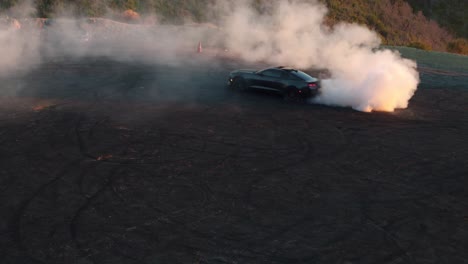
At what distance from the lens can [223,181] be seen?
462 inches

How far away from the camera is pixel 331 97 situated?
20594mm

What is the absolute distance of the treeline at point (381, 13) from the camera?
139 ft

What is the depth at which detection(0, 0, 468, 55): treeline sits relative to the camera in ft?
139

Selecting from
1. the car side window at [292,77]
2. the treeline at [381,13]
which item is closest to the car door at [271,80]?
the car side window at [292,77]

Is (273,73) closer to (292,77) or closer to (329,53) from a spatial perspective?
(292,77)

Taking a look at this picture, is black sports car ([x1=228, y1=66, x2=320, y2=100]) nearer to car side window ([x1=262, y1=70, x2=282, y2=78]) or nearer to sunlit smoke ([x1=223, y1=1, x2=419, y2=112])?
car side window ([x1=262, y1=70, x2=282, y2=78])

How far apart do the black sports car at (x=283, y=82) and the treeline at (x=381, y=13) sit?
2051 cm

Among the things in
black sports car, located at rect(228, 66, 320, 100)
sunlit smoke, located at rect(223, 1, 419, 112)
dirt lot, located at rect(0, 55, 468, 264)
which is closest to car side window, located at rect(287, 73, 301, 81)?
black sports car, located at rect(228, 66, 320, 100)

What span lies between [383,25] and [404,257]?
167 feet

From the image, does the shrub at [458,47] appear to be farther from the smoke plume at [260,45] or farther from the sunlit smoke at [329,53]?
the smoke plume at [260,45]

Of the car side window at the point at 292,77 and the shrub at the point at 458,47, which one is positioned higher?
the shrub at the point at 458,47

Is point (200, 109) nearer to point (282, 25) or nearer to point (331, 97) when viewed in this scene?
point (331, 97)

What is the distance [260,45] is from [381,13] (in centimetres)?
2737

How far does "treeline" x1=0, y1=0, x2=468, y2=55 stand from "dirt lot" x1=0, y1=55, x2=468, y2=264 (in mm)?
24014
